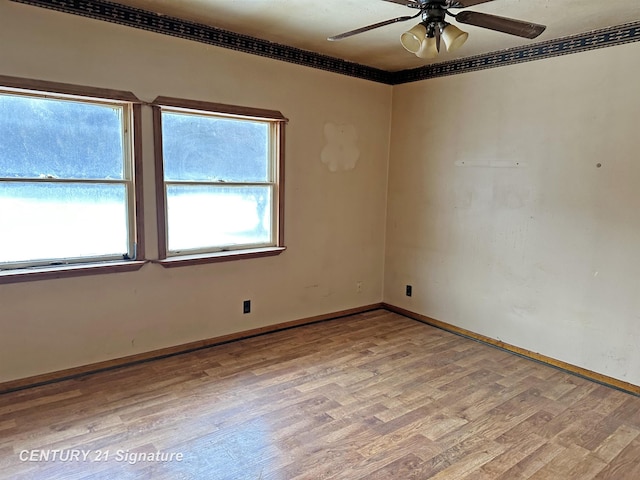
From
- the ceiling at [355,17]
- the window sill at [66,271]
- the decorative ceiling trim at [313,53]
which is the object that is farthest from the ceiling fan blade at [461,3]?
the window sill at [66,271]

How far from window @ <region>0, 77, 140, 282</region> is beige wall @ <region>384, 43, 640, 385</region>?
8.81 ft

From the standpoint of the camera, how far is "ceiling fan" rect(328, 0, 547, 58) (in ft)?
6.62

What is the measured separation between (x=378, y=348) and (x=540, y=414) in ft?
4.37

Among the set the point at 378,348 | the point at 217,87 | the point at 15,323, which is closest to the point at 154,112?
the point at 217,87

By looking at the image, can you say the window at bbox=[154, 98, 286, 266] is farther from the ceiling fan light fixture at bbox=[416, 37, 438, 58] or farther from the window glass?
the ceiling fan light fixture at bbox=[416, 37, 438, 58]

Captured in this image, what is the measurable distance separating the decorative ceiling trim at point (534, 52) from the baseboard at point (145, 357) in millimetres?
2522

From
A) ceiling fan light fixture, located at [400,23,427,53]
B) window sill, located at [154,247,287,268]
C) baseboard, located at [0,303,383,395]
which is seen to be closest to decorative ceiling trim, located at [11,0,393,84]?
window sill, located at [154,247,287,268]

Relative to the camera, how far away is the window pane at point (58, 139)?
107 inches

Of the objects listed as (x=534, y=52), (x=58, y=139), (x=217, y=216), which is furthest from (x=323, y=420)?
(x=534, y=52)

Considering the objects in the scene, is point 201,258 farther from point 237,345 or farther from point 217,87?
point 217,87

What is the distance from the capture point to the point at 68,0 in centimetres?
274

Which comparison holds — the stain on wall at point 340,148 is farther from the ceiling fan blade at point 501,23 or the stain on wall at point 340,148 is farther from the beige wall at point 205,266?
the ceiling fan blade at point 501,23

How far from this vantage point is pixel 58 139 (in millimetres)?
2855

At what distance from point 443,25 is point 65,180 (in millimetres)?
2481
